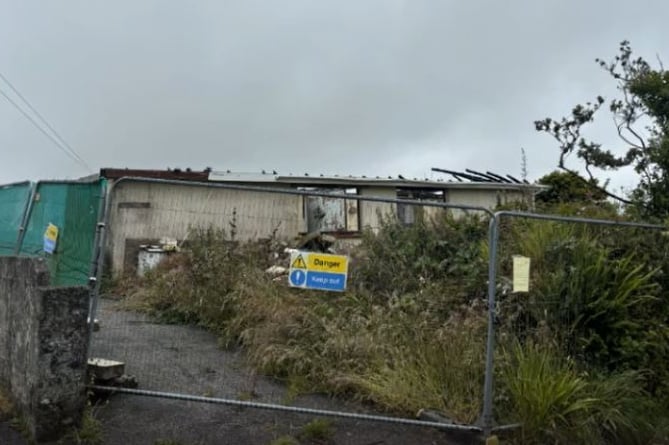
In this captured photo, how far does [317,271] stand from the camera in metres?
4.70

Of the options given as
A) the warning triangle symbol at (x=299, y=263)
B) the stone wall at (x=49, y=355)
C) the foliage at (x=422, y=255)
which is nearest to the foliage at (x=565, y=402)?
the foliage at (x=422, y=255)

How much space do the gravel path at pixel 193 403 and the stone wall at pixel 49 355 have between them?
→ 0.37m

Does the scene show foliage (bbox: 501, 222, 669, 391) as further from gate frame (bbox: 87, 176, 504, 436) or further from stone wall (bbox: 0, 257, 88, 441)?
stone wall (bbox: 0, 257, 88, 441)

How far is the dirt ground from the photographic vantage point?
14.1 feet

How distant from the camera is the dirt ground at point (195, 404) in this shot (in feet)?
14.1

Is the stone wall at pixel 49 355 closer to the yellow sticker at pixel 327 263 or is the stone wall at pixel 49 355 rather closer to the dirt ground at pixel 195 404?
the dirt ground at pixel 195 404

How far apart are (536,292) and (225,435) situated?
3112 mm

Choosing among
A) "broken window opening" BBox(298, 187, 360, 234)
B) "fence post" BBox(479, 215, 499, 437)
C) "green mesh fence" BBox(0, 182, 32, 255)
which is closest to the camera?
"fence post" BBox(479, 215, 499, 437)

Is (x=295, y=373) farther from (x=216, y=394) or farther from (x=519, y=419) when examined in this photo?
(x=519, y=419)

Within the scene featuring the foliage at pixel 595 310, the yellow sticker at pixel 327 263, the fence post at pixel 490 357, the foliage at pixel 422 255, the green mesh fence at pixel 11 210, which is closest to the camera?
the fence post at pixel 490 357

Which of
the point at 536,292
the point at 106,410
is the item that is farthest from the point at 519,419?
the point at 106,410

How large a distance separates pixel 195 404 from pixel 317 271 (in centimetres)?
153

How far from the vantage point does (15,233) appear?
7.33 m

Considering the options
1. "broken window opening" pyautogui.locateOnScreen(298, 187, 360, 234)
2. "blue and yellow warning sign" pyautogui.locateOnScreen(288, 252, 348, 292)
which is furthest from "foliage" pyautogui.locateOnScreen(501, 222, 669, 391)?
"broken window opening" pyautogui.locateOnScreen(298, 187, 360, 234)
